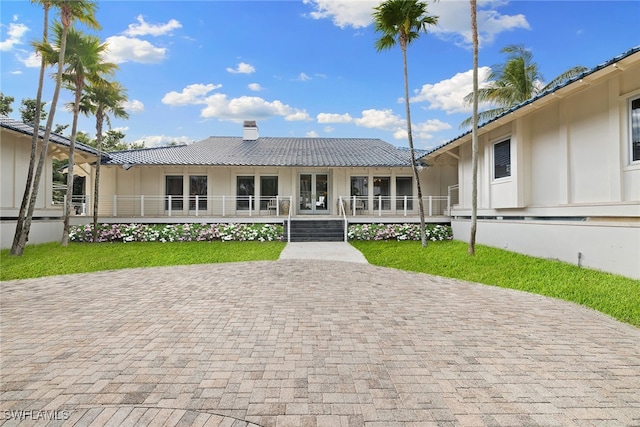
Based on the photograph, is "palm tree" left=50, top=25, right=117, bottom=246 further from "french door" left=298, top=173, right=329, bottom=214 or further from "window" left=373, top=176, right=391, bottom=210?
"window" left=373, top=176, right=391, bottom=210

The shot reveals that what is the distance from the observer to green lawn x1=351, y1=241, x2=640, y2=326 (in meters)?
5.59

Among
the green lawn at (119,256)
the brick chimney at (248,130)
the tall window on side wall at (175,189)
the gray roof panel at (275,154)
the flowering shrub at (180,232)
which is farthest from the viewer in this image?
the brick chimney at (248,130)

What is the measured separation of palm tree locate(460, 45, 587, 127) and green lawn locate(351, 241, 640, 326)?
15087mm

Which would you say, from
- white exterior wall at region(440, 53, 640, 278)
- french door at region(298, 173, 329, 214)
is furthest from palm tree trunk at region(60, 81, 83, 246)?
white exterior wall at region(440, 53, 640, 278)

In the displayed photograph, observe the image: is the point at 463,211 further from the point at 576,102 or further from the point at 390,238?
the point at 576,102

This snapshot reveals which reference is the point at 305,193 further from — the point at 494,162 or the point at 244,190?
the point at 494,162

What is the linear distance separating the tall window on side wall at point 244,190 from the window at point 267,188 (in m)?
0.46

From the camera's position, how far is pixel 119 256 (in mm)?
10625

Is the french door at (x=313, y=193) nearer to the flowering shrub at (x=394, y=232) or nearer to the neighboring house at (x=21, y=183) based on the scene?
the flowering shrub at (x=394, y=232)

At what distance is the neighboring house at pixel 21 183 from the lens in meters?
11.2

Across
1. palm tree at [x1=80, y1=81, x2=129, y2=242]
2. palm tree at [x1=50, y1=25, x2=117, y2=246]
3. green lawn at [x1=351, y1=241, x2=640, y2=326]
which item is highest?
palm tree at [x1=50, y1=25, x2=117, y2=246]

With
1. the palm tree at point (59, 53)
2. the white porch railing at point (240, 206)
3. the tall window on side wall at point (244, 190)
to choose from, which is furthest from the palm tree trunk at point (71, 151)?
the tall window on side wall at point (244, 190)

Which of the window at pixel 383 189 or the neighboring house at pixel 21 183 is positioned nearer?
the neighboring house at pixel 21 183

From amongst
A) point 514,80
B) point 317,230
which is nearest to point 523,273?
point 317,230
